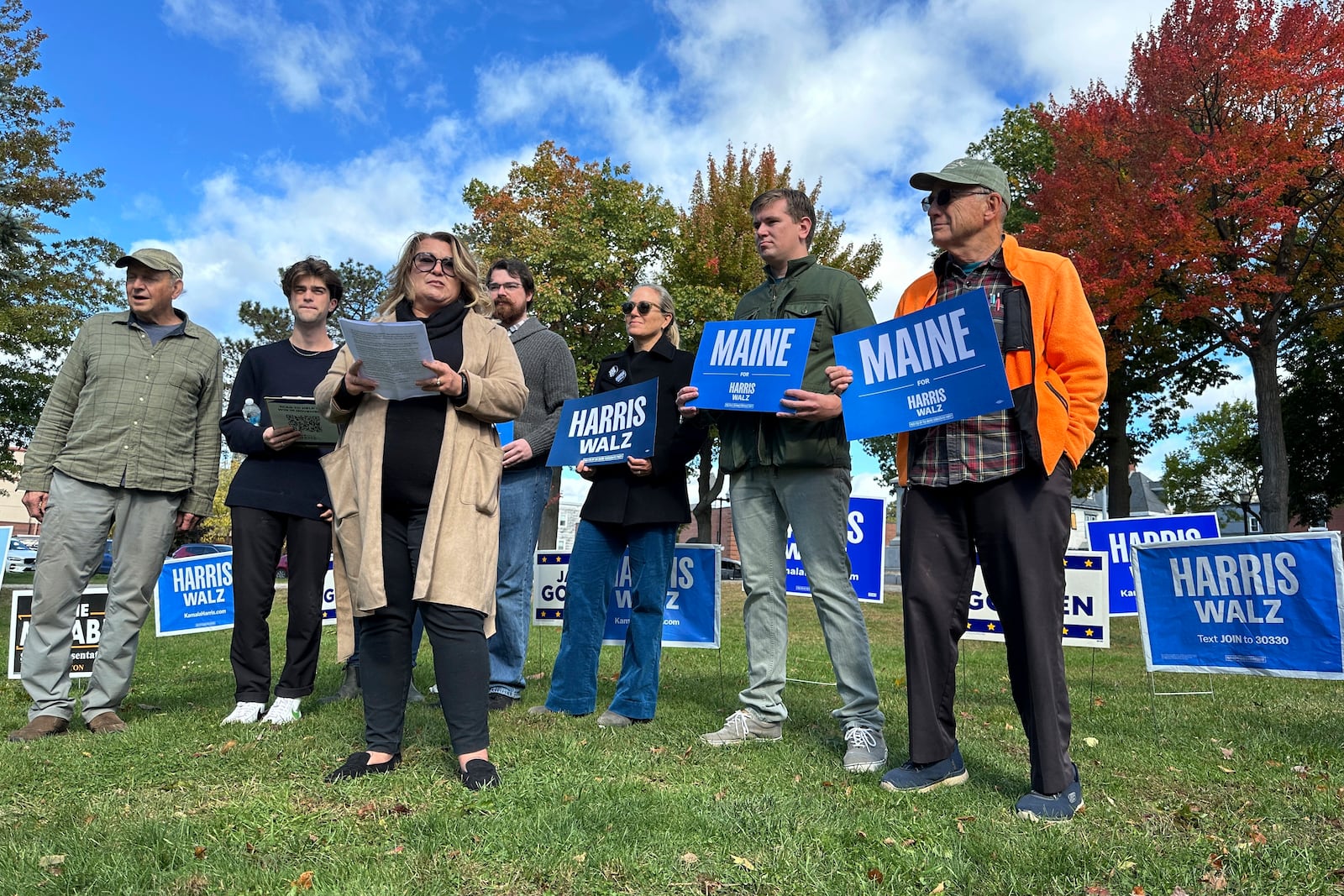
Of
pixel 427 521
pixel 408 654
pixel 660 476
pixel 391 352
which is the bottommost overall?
pixel 408 654

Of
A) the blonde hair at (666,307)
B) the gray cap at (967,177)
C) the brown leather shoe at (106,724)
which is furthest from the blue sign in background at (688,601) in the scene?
the gray cap at (967,177)

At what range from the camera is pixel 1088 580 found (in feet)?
22.2

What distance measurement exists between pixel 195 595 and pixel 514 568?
12.9 ft

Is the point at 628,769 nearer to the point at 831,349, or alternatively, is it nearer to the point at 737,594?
the point at 831,349

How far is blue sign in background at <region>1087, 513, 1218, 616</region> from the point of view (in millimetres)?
8164

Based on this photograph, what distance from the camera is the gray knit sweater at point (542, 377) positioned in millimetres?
5520

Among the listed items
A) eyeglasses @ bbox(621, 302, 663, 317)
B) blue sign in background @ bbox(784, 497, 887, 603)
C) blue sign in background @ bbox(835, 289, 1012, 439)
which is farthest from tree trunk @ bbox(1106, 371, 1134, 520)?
blue sign in background @ bbox(835, 289, 1012, 439)

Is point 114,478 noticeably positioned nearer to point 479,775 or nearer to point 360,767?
point 360,767

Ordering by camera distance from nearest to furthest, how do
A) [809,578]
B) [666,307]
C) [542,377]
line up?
[809,578]
[666,307]
[542,377]

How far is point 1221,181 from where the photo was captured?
1638cm

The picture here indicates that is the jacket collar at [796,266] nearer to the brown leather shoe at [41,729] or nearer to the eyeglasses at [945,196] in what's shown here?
the eyeglasses at [945,196]

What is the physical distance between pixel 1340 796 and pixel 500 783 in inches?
121

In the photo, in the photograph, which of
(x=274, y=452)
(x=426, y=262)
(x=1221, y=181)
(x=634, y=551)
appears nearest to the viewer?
(x=426, y=262)

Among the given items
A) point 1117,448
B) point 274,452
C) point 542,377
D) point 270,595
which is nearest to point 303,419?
point 274,452
